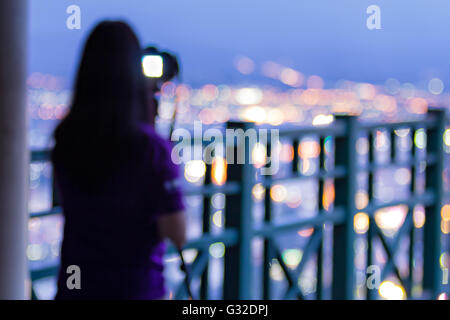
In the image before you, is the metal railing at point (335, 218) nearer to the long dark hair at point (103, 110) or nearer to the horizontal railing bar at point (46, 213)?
the horizontal railing bar at point (46, 213)

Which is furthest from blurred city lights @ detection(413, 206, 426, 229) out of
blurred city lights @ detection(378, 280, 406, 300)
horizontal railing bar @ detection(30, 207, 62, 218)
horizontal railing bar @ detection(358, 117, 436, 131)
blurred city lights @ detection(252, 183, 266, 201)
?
horizontal railing bar @ detection(30, 207, 62, 218)

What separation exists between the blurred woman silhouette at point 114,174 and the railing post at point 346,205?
2.34m

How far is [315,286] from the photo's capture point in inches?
166

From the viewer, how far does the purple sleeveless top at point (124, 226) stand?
2.02 meters

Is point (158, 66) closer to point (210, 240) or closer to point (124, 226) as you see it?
point (124, 226)

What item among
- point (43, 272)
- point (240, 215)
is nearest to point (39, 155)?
point (43, 272)

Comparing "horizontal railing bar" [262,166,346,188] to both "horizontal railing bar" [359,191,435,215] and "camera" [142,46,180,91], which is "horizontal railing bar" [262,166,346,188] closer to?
"horizontal railing bar" [359,191,435,215]

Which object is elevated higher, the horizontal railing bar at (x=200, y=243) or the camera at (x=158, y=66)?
the camera at (x=158, y=66)

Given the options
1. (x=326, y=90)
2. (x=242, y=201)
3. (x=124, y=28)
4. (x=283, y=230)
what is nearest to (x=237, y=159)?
(x=242, y=201)

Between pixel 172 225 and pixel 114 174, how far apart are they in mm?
233

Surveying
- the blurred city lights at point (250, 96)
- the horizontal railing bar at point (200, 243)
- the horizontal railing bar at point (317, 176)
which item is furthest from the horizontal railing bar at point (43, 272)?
the blurred city lights at point (250, 96)

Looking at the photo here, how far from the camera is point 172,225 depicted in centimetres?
205

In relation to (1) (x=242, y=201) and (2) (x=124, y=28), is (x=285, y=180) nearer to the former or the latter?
(1) (x=242, y=201)

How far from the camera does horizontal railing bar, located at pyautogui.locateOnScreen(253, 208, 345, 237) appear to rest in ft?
12.1
